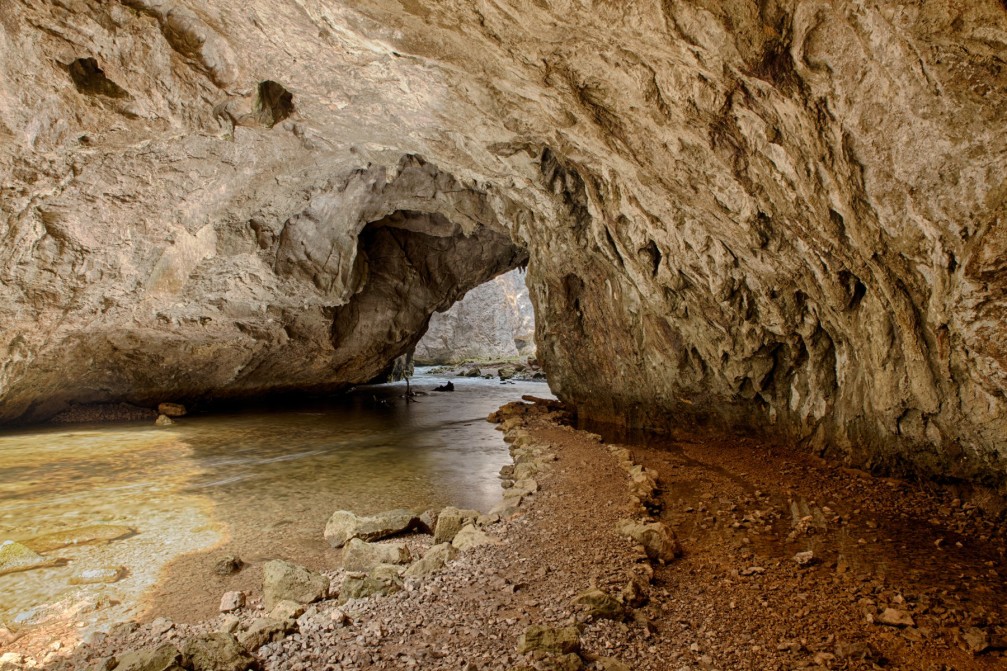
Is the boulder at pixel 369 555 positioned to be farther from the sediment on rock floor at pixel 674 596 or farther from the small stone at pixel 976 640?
the small stone at pixel 976 640

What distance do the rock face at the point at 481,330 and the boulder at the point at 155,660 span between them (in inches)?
1401

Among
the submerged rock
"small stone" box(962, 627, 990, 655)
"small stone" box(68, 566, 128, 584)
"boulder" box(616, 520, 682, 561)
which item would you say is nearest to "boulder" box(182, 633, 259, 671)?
"small stone" box(68, 566, 128, 584)

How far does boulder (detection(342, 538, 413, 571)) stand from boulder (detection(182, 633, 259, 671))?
4.83 feet

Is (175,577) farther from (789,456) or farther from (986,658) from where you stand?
(789,456)

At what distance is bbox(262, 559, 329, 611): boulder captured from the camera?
3703 millimetres

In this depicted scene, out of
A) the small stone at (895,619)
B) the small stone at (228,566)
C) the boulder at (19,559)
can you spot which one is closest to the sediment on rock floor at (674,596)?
the small stone at (895,619)

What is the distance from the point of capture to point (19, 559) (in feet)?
14.9

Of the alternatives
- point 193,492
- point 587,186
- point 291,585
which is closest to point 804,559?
point 291,585

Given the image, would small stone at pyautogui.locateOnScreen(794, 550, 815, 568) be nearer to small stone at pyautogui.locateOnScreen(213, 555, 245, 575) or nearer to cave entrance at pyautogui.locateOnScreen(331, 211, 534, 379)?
small stone at pyautogui.locateOnScreen(213, 555, 245, 575)

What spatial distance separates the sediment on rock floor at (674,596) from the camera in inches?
112

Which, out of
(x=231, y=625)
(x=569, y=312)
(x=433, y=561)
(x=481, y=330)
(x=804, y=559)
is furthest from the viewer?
(x=481, y=330)

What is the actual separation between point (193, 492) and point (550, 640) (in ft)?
18.8

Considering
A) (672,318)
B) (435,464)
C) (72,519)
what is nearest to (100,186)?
(72,519)

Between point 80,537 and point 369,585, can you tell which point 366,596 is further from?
point 80,537
